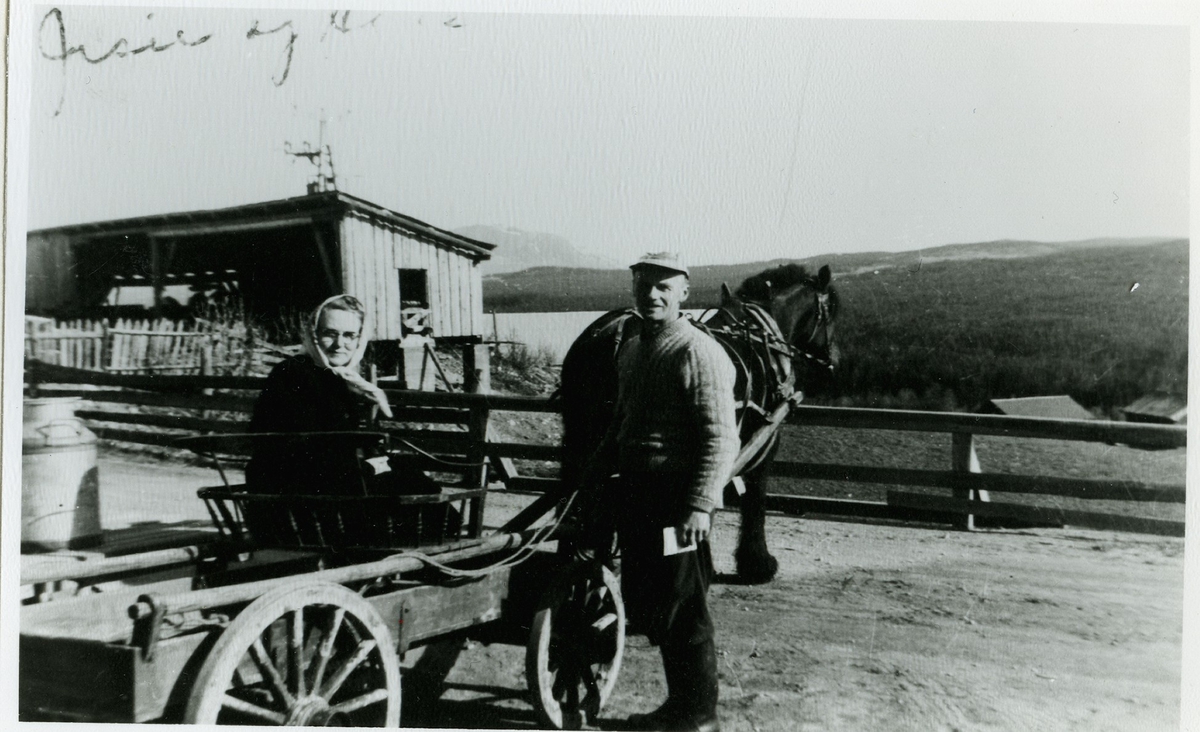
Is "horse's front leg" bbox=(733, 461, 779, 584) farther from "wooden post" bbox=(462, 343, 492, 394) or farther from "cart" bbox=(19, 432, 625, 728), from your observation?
"wooden post" bbox=(462, 343, 492, 394)

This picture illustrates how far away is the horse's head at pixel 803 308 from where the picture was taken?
3953 mm

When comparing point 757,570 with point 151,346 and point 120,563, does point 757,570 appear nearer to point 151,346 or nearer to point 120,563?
point 120,563

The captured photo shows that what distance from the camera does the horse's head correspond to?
3953mm

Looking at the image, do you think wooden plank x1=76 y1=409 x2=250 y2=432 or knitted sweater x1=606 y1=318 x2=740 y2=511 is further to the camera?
wooden plank x1=76 y1=409 x2=250 y2=432

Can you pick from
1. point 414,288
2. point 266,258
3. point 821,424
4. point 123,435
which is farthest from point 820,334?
point 123,435

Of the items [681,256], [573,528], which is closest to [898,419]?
[681,256]

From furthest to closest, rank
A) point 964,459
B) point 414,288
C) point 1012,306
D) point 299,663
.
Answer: point 964,459 → point 414,288 → point 1012,306 → point 299,663

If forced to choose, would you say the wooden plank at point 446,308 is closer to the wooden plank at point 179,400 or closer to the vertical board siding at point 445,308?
the vertical board siding at point 445,308

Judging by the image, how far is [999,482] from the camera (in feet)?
13.4

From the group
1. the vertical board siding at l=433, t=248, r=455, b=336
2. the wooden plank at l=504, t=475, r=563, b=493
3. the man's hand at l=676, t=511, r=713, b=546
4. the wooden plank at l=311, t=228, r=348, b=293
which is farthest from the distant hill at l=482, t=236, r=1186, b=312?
the wooden plank at l=504, t=475, r=563, b=493

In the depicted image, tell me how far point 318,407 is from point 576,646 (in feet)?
4.00

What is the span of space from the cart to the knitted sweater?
1.36 feet

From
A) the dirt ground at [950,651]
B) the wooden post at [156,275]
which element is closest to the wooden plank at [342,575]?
the dirt ground at [950,651]

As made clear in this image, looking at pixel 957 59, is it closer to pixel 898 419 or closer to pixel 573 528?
pixel 898 419
